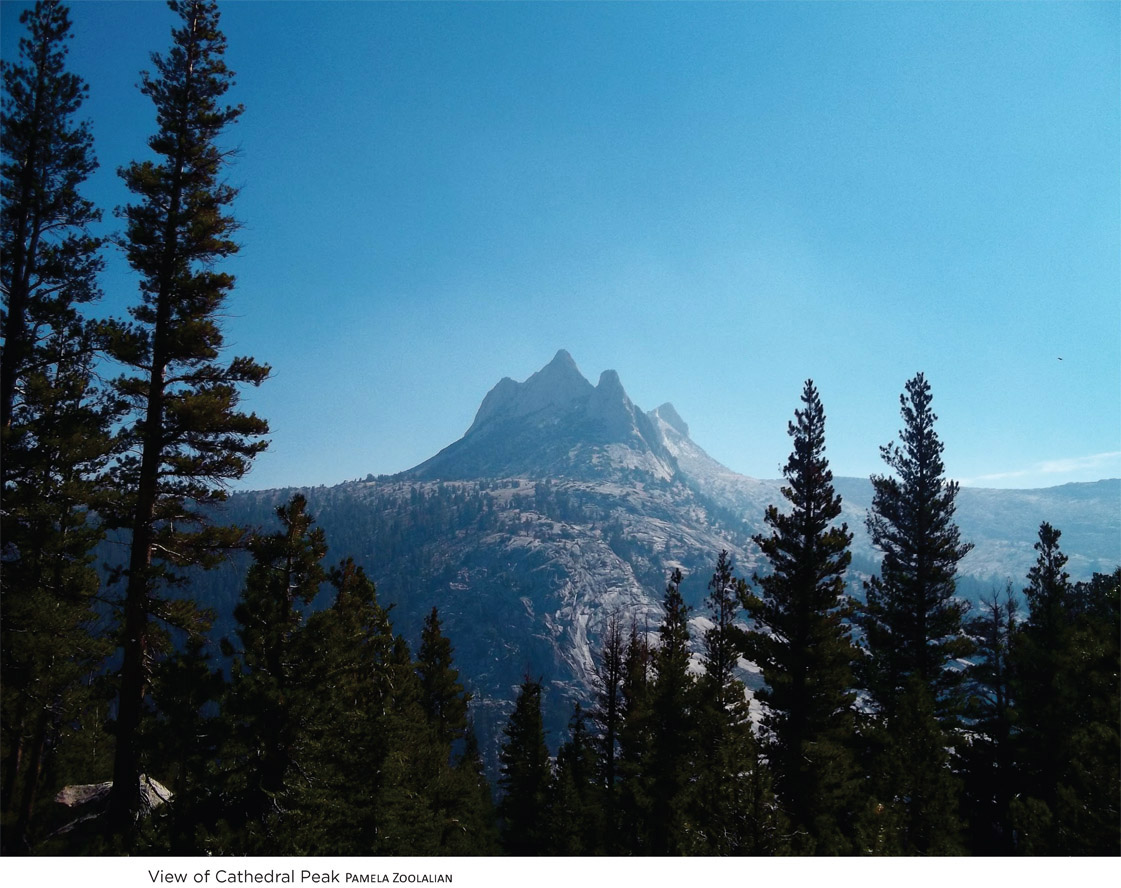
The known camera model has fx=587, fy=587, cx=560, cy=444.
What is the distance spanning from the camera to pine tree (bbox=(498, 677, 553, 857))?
33125mm

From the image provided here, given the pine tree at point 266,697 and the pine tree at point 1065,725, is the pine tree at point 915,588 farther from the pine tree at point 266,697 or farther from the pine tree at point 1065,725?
the pine tree at point 266,697

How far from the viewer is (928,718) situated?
16.9 meters

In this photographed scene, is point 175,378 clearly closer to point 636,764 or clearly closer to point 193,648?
point 193,648

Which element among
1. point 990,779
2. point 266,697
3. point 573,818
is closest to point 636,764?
point 573,818

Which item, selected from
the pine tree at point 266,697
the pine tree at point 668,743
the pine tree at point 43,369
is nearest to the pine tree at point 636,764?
the pine tree at point 668,743

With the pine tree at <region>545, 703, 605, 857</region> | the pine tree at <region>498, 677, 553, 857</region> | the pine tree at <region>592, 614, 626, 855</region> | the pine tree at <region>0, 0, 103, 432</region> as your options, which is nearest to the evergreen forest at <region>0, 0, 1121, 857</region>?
the pine tree at <region>0, 0, 103, 432</region>

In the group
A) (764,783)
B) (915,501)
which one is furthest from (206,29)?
(915,501)

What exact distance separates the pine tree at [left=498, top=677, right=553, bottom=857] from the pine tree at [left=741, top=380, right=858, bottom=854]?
16.9 m

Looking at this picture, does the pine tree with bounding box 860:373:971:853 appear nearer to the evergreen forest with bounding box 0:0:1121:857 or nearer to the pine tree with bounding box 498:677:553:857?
the evergreen forest with bounding box 0:0:1121:857

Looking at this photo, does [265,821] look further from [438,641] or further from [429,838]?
[438,641]

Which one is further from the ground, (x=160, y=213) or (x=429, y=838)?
(x=160, y=213)

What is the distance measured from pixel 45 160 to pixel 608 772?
1357 inches

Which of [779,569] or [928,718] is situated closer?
[928,718]

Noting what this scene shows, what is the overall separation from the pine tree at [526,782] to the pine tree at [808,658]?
16873 millimetres
